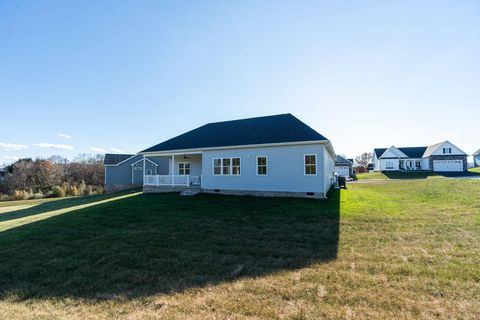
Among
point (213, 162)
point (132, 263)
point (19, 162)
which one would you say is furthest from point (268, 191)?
point (19, 162)

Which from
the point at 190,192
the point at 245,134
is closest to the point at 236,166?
→ the point at 245,134

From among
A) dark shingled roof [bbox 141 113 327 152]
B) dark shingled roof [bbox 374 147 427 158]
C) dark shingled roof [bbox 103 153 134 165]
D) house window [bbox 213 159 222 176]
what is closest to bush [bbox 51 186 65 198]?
dark shingled roof [bbox 103 153 134 165]

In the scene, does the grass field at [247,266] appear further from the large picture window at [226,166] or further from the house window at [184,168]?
the house window at [184,168]

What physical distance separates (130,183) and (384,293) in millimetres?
32140

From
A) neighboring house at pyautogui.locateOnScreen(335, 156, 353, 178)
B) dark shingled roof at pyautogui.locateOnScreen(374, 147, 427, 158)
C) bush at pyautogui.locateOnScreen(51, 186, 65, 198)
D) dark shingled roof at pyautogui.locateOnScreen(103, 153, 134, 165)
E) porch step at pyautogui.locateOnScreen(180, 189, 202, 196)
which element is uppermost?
dark shingled roof at pyautogui.locateOnScreen(374, 147, 427, 158)

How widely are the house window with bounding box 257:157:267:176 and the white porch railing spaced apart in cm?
523

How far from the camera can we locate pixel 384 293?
4082 millimetres

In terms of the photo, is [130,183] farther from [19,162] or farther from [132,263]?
[132,263]

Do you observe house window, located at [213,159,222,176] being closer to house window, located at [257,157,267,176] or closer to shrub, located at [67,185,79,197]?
house window, located at [257,157,267,176]

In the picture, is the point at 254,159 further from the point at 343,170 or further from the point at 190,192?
the point at 343,170

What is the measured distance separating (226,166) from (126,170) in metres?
20.6

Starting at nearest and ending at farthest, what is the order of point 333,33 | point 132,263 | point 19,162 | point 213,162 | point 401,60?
point 132,263 → point 333,33 → point 401,60 → point 213,162 → point 19,162

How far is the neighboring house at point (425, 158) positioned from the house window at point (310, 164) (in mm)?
40309

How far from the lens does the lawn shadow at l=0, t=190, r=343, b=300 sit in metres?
4.95
